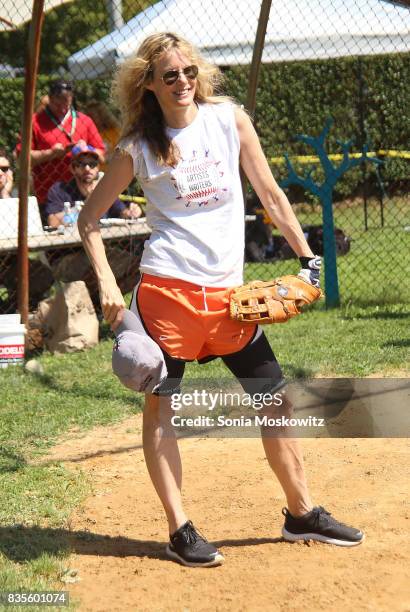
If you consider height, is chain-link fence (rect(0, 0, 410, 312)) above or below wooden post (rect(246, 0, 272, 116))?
below

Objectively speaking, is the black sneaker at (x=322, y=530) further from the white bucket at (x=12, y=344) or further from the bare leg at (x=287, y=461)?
the white bucket at (x=12, y=344)

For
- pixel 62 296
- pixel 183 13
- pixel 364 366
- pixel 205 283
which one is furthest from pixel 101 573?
pixel 183 13

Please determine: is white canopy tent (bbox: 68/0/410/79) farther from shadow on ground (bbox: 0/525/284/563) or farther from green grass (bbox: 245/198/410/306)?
shadow on ground (bbox: 0/525/284/563)

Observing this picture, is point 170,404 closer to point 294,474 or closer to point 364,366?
point 294,474

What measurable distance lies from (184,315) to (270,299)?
337mm

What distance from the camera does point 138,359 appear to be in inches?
136

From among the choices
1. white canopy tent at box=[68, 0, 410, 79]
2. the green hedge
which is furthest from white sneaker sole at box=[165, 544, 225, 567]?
the green hedge

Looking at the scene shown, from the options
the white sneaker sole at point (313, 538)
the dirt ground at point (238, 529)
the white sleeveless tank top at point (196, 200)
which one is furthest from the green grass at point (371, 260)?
the white sleeveless tank top at point (196, 200)

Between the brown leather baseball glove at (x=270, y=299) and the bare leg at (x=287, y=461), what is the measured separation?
14.1 inches

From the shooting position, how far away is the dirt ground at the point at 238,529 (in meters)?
3.47

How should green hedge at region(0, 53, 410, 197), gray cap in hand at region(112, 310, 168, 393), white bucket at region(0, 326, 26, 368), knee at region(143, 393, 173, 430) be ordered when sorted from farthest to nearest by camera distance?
green hedge at region(0, 53, 410, 197) → white bucket at region(0, 326, 26, 368) → knee at region(143, 393, 173, 430) → gray cap in hand at region(112, 310, 168, 393)

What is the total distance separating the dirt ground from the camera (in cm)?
347

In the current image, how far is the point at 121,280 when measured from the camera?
28.0ft

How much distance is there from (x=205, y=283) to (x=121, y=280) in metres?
4.99
